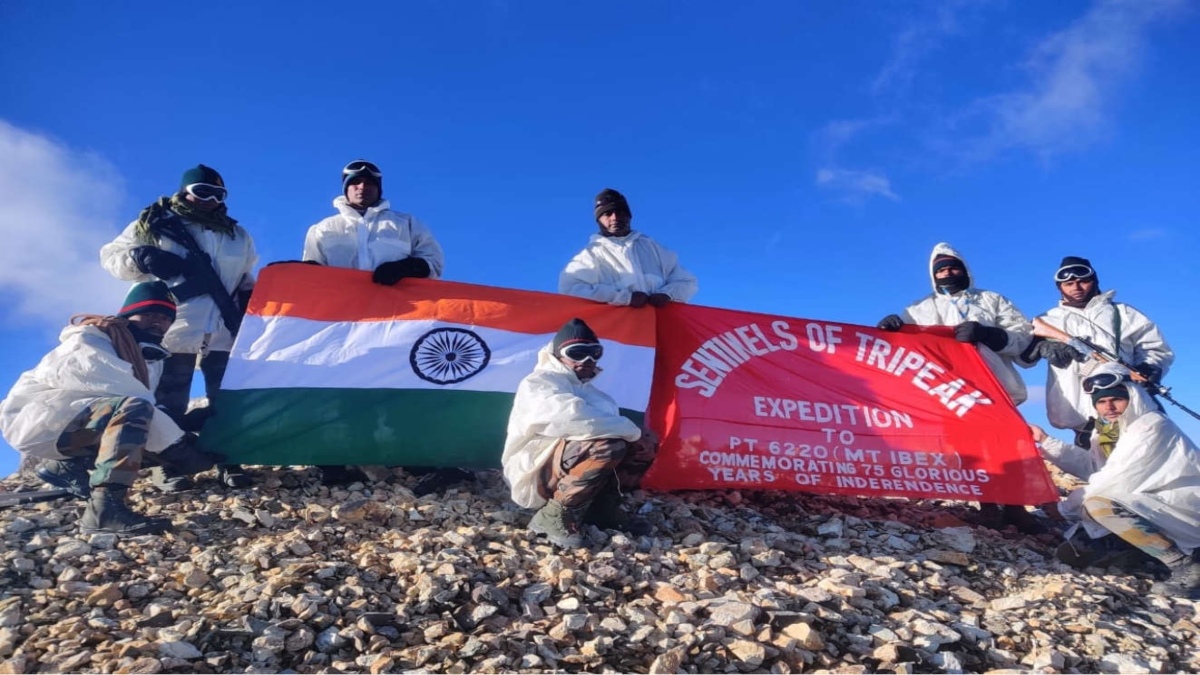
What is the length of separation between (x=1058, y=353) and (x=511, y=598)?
5255 millimetres

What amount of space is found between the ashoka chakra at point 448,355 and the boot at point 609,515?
1639 millimetres

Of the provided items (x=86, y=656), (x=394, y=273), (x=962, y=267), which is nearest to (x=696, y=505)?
(x=394, y=273)

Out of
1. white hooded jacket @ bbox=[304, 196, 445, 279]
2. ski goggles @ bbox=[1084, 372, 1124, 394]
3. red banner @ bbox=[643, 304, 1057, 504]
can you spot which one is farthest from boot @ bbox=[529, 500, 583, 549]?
ski goggles @ bbox=[1084, 372, 1124, 394]

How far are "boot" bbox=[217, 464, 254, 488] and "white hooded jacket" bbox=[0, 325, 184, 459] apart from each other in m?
0.66

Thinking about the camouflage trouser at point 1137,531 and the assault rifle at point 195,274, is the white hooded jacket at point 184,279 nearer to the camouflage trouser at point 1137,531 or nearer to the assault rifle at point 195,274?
the assault rifle at point 195,274

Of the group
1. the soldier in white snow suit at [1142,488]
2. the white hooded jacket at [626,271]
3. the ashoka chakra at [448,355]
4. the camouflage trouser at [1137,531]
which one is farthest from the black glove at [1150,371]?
the ashoka chakra at [448,355]

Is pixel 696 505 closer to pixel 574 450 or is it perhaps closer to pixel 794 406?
pixel 794 406

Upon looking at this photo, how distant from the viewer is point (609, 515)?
4.87 metres

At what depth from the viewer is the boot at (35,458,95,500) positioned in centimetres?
507

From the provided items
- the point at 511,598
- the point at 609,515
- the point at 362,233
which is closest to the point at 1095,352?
the point at 609,515

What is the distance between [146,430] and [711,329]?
4324 mm

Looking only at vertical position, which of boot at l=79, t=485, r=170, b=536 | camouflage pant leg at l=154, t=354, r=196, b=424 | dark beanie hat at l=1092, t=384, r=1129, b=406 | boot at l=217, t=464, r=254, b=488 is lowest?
boot at l=79, t=485, r=170, b=536

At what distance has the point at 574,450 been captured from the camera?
453cm

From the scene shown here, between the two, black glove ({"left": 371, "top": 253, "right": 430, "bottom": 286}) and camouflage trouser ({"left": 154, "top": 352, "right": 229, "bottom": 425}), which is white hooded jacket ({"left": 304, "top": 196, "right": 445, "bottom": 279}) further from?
camouflage trouser ({"left": 154, "top": 352, "right": 229, "bottom": 425})
